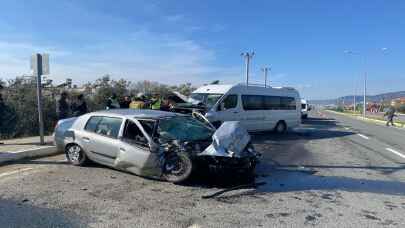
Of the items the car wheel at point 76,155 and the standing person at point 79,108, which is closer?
the car wheel at point 76,155

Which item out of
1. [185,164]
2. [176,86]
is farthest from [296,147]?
[176,86]

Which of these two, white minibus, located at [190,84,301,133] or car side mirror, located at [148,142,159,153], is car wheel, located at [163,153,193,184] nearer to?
car side mirror, located at [148,142,159,153]

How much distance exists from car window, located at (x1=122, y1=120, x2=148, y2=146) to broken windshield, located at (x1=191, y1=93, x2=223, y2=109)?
701 centimetres

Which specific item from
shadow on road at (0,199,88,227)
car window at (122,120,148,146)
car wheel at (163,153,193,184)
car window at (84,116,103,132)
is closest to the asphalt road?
shadow on road at (0,199,88,227)

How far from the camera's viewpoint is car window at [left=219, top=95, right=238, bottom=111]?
573 inches

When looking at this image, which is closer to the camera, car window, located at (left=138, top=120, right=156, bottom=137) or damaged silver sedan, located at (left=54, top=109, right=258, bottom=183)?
damaged silver sedan, located at (left=54, top=109, right=258, bottom=183)

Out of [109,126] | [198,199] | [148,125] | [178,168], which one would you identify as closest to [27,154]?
[109,126]

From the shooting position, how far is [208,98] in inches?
591

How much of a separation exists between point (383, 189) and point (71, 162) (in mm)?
6542

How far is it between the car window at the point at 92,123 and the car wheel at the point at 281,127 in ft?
35.8

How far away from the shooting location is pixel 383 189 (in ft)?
22.7

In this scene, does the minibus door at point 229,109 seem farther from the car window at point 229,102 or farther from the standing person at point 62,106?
the standing person at point 62,106

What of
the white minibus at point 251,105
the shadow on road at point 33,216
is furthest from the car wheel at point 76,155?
the white minibus at point 251,105

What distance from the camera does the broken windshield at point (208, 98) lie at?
14658 millimetres
